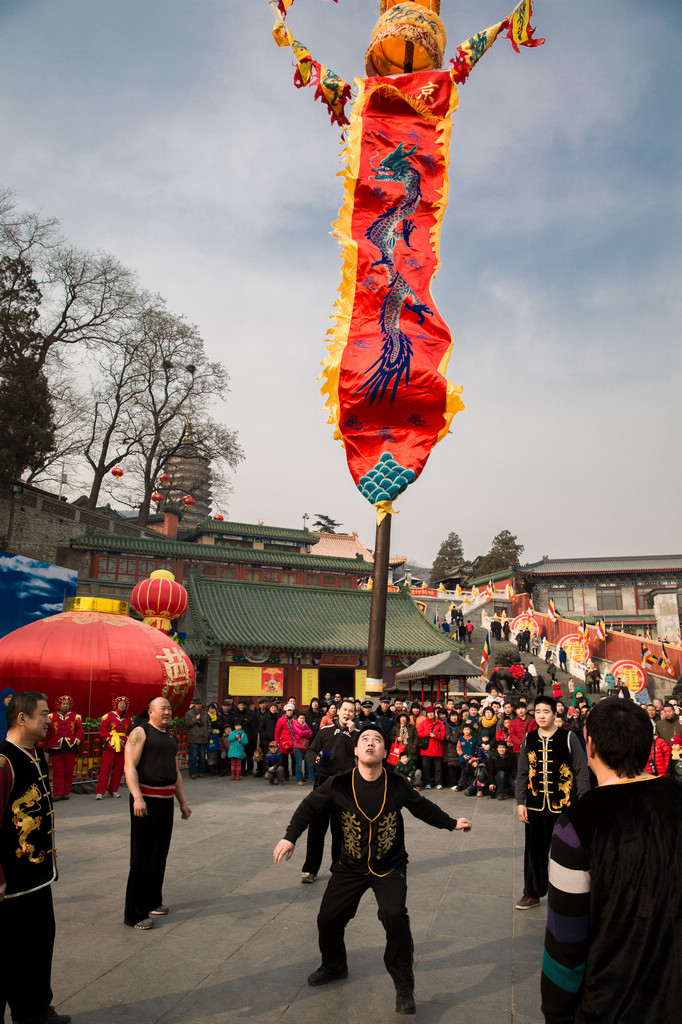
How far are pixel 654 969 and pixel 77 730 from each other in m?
9.89

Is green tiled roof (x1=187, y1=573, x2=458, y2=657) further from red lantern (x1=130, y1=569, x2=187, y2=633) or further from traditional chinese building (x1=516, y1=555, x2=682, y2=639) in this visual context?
traditional chinese building (x1=516, y1=555, x2=682, y2=639)

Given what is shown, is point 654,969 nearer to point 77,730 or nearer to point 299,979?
point 299,979

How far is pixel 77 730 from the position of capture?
1034 centimetres

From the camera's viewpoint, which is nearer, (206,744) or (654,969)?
(654,969)

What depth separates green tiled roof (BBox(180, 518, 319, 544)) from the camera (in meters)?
36.4

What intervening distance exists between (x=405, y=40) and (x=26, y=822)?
1039cm

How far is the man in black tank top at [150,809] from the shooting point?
478 cm

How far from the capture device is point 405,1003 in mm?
3508

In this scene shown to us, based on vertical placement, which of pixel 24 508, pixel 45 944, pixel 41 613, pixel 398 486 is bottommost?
pixel 45 944

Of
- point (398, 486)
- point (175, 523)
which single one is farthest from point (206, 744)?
point (175, 523)

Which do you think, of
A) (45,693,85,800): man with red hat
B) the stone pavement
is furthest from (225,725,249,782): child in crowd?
the stone pavement

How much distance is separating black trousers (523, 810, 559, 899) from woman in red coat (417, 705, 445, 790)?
6717 millimetres

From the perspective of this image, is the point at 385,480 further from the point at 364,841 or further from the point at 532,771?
the point at 364,841

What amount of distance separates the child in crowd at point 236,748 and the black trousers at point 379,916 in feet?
30.4
